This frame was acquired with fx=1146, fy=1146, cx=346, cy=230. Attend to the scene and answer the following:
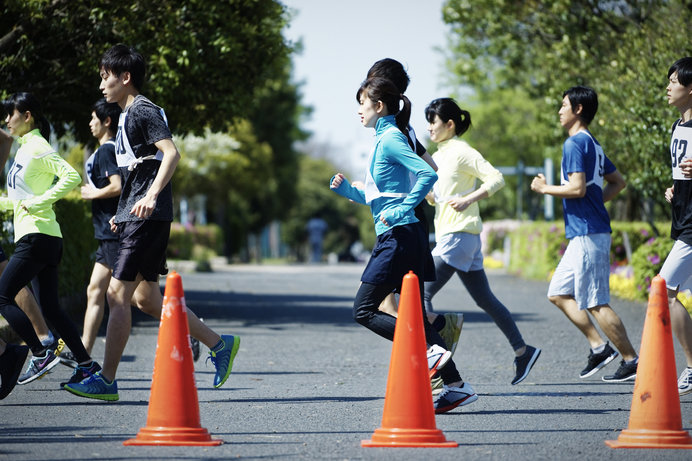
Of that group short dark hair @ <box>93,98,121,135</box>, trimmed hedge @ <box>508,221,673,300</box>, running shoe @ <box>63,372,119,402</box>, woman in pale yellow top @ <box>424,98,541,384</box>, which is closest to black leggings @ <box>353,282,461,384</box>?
woman in pale yellow top @ <box>424,98,541,384</box>

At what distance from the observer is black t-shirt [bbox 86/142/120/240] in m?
7.95

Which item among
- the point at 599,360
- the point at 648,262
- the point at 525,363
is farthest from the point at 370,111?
the point at 648,262

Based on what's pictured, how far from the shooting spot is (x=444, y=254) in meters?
7.52

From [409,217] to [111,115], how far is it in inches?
109

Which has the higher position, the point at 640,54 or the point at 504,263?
the point at 640,54

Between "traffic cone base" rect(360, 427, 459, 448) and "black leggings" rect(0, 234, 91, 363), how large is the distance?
240 centimetres

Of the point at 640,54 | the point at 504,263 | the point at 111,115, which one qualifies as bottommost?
the point at 504,263

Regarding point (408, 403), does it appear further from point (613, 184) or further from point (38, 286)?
point (613, 184)

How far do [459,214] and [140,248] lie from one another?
88.4 inches

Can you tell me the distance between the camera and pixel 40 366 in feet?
23.0

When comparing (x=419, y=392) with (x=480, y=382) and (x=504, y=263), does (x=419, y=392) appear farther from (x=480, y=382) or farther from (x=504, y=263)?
(x=504, y=263)

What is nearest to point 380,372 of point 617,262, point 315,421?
point 315,421

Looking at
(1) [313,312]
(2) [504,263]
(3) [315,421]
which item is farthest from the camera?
(2) [504,263]

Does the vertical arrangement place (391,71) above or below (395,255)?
above
